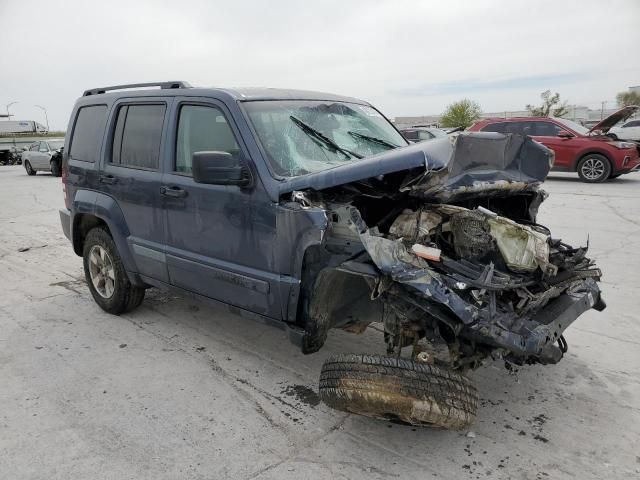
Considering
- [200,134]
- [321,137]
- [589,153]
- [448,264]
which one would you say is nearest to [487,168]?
[448,264]

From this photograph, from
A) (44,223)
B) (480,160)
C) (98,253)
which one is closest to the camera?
(480,160)

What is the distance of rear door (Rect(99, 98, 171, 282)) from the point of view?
4.02 meters

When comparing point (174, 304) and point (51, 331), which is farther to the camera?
point (174, 304)

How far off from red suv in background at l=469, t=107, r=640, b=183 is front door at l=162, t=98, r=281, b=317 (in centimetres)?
1105

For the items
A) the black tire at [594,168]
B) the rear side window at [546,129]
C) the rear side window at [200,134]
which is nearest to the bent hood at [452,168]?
the rear side window at [200,134]

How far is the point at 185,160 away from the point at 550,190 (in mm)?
10700

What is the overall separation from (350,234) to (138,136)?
2.29 meters

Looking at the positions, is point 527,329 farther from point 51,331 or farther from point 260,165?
point 51,331

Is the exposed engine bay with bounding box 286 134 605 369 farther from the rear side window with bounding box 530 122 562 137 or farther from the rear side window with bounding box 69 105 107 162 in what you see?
the rear side window with bounding box 530 122 562 137

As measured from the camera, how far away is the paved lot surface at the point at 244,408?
2.67m

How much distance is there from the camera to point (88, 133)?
4852 millimetres

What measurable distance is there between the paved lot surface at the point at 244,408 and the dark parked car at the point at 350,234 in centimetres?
37

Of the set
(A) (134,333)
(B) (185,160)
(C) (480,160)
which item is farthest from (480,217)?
(A) (134,333)

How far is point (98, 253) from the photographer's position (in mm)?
4855
